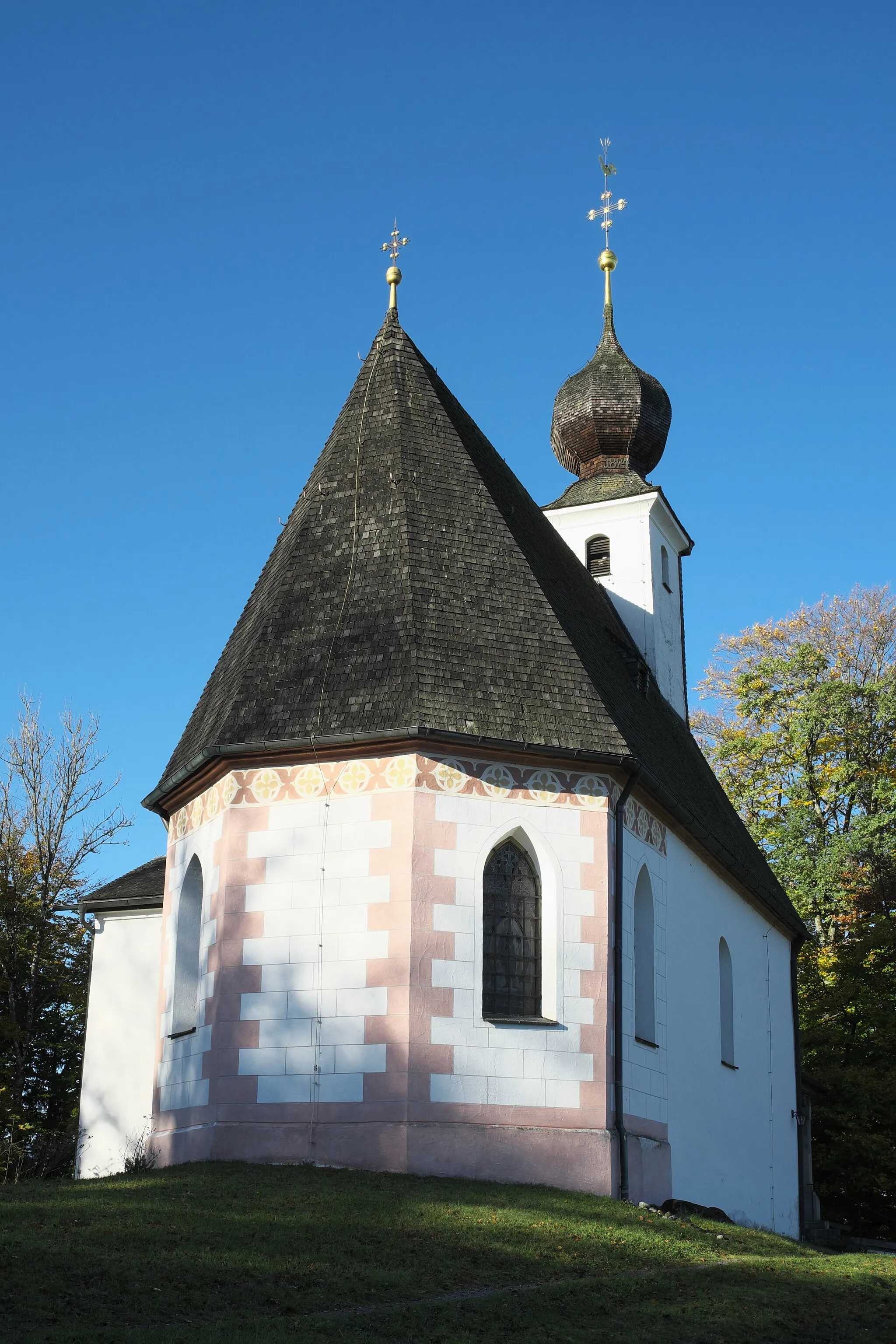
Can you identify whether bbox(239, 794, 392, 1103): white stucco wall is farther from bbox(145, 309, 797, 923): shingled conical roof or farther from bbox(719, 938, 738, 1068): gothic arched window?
bbox(719, 938, 738, 1068): gothic arched window

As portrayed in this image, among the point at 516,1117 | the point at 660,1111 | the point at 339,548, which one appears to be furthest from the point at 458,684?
the point at 660,1111

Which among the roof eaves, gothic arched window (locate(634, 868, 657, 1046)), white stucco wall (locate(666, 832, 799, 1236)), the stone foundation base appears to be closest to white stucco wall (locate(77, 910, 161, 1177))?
the roof eaves

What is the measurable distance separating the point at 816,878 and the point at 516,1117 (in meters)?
20.9

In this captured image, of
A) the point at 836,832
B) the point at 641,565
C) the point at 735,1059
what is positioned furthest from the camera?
the point at 836,832

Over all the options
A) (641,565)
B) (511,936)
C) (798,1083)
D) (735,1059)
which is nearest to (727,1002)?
(735,1059)

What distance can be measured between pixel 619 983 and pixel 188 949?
16.5 ft

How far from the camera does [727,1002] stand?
2142 cm

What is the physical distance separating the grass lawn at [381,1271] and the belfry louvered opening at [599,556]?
656 inches

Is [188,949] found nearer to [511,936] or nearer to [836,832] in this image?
[511,936]

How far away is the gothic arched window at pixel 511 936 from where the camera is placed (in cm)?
1486

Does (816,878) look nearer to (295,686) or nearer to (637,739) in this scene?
(637,739)

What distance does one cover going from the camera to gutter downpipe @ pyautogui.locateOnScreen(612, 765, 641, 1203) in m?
14.7

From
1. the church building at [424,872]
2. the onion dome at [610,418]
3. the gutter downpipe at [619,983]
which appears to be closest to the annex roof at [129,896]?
the church building at [424,872]

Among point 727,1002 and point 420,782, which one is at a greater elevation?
point 420,782
